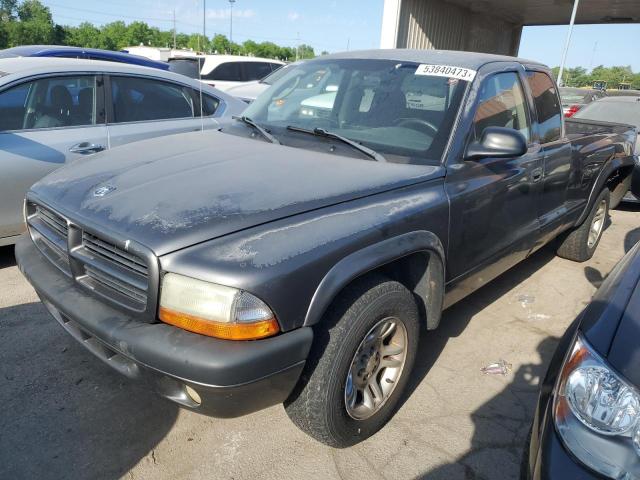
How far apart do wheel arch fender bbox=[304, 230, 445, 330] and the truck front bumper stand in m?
0.15

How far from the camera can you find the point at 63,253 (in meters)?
2.37

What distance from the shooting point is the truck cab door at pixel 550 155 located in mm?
3709

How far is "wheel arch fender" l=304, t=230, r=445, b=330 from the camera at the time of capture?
6.50ft

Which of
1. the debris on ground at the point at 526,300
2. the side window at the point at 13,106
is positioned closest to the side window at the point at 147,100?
the side window at the point at 13,106

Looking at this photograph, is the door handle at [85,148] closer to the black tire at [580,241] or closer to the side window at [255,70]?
the black tire at [580,241]

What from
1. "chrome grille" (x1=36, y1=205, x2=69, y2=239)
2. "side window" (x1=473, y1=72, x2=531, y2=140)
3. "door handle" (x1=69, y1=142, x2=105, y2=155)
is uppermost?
"side window" (x1=473, y1=72, x2=531, y2=140)

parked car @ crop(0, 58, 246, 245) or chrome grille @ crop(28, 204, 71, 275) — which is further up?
parked car @ crop(0, 58, 246, 245)

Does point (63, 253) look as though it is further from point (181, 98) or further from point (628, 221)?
point (628, 221)

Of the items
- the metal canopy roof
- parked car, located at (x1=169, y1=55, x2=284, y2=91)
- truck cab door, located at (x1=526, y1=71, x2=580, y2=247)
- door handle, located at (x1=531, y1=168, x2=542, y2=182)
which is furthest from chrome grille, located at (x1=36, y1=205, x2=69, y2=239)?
the metal canopy roof

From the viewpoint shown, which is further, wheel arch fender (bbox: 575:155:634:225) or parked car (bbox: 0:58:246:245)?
wheel arch fender (bbox: 575:155:634:225)

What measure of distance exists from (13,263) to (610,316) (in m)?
4.42

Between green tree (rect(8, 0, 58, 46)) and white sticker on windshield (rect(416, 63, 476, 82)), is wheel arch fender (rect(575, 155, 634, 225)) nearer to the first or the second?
white sticker on windshield (rect(416, 63, 476, 82))

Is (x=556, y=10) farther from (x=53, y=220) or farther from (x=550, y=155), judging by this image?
(x=53, y=220)

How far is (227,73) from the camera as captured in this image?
38.2ft
